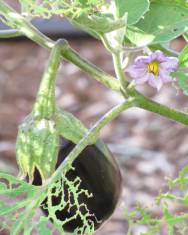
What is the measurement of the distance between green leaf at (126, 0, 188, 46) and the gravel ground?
1.57m

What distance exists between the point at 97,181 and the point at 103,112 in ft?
7.21

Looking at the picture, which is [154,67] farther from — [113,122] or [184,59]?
[113,122]

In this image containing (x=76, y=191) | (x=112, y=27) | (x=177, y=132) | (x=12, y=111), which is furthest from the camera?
(x=12, y=111)

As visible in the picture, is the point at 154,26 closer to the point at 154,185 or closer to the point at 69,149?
the point at 69,149

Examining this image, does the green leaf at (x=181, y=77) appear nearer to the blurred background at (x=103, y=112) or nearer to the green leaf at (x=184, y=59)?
the green leaf at (x=184, y=59)

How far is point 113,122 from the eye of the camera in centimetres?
296

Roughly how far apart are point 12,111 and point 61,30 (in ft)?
1.23

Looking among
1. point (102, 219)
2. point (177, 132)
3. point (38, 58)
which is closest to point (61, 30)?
point (38, 58)

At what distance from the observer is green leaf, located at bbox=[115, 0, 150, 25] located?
609 millimetres

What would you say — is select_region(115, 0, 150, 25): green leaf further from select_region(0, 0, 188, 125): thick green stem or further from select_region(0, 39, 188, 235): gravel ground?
select_region(0, 39, 188, 235): gravel ground

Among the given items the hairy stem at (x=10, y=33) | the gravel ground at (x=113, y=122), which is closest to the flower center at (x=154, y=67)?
the hairy stem at (x=10, y=33)

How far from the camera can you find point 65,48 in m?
0.66

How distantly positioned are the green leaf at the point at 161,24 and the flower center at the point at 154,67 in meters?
0.02

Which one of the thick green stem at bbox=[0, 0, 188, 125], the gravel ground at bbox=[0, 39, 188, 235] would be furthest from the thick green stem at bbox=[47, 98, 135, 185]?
the gravel ground at bbox=[0, 39, 188, 235]
